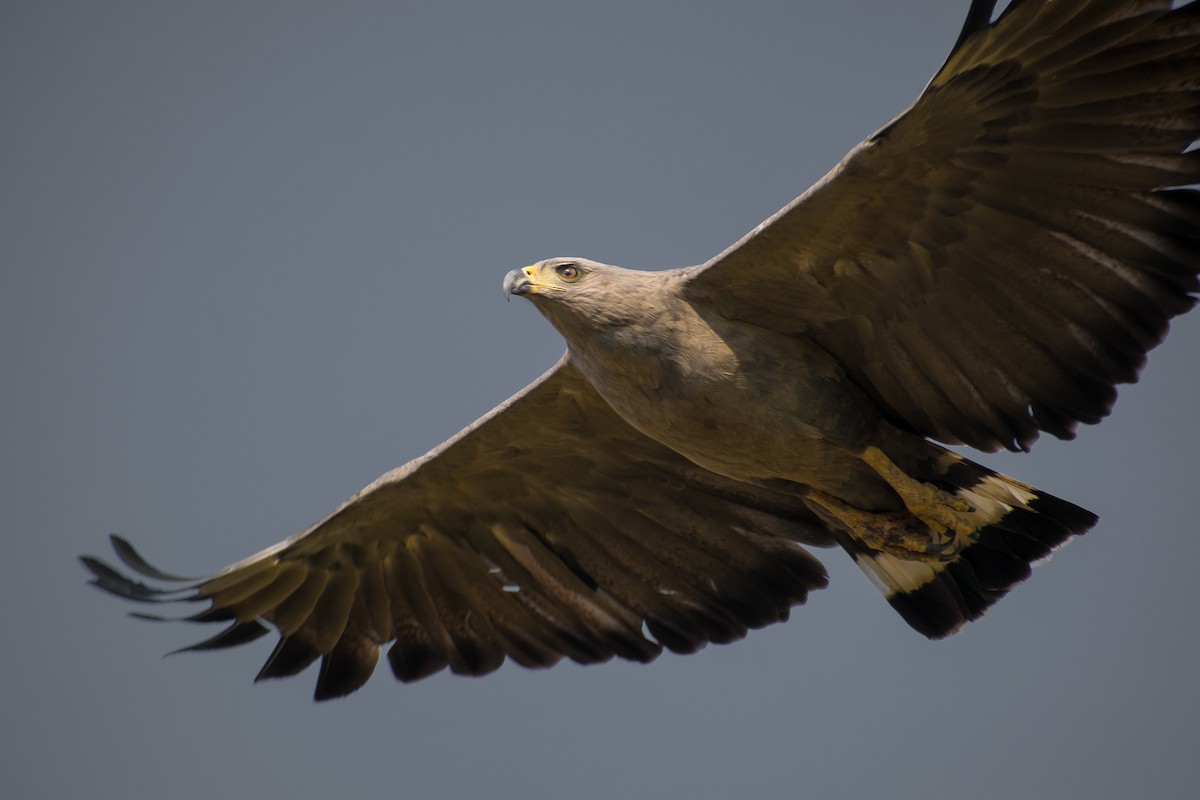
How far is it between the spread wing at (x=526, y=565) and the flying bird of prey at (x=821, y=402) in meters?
0.01

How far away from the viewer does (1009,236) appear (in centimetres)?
687

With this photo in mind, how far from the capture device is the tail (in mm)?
7570

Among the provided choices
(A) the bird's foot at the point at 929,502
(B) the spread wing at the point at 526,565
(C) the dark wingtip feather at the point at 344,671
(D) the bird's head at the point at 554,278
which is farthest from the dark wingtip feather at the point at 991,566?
(C) the dark wingtip feather at the point at 344,671

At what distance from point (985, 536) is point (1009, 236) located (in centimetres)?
163

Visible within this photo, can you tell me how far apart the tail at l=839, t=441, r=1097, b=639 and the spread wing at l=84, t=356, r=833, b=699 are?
2.37ft

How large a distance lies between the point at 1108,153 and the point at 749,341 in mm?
1809

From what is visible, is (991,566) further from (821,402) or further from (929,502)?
(821,402)

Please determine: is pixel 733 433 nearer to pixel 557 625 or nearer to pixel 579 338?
pixel 579 338

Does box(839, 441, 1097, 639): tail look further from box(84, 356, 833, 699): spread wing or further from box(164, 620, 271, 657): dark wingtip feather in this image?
box(164, 620, 271, 657): dark wingtip feather

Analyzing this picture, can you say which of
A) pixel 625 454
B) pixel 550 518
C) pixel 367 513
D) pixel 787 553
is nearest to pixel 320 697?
pixel 367 513

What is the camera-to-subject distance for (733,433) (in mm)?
7262

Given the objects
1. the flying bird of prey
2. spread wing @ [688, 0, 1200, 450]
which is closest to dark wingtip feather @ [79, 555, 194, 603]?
the flying bird of prey

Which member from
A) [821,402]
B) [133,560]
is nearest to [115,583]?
[133,560]

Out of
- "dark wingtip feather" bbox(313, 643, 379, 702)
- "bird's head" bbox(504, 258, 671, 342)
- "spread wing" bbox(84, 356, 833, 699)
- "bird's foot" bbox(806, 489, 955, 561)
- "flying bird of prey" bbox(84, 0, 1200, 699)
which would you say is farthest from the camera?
"dark wingtip feather" bbox(313, 643, 379, 702)
